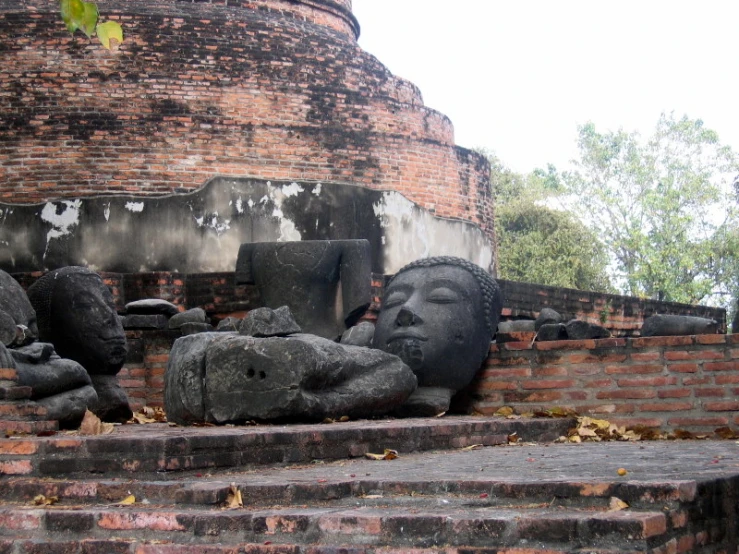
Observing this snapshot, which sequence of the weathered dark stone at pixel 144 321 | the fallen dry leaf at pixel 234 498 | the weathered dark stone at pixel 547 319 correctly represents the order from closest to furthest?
the fallen dry leaf at pixel 234 498 → the weathered dark stone at pixel 547 319 → the weathered dark stone at pixel 144 321

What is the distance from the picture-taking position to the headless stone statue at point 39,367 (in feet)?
19.9

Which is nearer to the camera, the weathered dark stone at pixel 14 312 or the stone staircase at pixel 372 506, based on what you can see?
the stone staircase at pixel 372 506

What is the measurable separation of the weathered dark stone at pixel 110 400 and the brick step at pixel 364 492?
3.00 metres

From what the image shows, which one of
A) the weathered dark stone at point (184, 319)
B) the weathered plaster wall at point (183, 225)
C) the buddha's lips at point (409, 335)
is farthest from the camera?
the weathered plaster wall at point (183, 225)

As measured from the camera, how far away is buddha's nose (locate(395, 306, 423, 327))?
7082mm

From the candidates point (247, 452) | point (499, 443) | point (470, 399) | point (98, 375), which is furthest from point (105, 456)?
point (470, 399)

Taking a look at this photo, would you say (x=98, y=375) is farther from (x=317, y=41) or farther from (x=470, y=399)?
(x=317, y=41)

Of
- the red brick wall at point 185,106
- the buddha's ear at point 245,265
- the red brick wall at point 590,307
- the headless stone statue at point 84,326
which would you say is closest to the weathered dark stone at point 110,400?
the headless stone statue at point 84,326

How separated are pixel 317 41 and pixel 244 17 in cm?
85

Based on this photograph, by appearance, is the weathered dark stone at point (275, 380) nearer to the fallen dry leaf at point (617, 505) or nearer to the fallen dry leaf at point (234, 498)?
the fallen dry leaf at point (234, 498)

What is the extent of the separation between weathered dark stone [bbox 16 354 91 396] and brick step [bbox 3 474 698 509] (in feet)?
6.29

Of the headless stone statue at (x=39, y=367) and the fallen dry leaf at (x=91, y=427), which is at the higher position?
the headless stone statue at (x=39, y=367)

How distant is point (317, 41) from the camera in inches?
520

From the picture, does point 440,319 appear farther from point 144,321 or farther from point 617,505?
point 617,505
